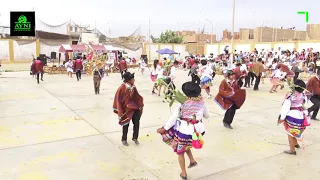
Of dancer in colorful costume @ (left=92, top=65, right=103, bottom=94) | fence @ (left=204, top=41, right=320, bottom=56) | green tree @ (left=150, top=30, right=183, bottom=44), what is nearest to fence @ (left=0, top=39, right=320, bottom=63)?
fence @ (left=204, top=41, right=320, bottom=56)

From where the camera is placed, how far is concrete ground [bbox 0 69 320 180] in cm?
443

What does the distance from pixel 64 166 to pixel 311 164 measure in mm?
3771

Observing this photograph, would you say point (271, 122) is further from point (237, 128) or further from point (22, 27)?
point (22, 27)

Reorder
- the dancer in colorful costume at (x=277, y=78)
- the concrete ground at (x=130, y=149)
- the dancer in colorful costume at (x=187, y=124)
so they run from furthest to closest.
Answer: the dancer in colorful costume at (x=277, y=78) < the concrete ground at (x=130, y=149) < the dancer in colorful costume at (x=187, y=124)

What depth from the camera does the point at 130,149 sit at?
5410mm

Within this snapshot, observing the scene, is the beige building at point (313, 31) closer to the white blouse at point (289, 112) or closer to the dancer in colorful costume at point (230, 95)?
the dancer in colorful costume at point (230, 95)

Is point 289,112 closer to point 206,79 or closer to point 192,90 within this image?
point 192,90

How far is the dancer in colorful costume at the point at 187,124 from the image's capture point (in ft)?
13.2

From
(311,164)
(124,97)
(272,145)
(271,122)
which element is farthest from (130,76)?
(271,122)

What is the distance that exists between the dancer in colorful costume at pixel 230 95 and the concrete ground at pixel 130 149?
507mm

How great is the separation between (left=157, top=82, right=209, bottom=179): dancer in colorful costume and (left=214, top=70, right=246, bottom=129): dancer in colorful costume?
2.72 m

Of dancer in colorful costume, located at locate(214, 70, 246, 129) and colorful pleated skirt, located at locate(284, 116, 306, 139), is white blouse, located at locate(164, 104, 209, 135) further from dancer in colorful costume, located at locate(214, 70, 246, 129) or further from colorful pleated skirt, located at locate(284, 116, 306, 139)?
dancer in colorful costume, located at locate(214, 70, 246, 129)

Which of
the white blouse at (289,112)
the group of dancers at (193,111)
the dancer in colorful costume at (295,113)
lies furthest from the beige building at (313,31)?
the white blouse at (289,112)

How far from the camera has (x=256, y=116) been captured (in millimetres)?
8188
